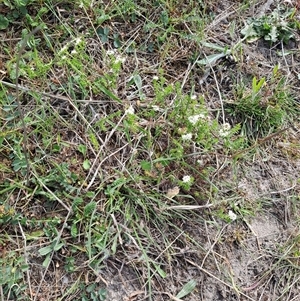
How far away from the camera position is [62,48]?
220 centimetres

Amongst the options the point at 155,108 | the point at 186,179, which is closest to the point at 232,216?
the point at 186,179

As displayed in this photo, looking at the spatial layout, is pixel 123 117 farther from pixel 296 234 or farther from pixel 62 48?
pixel 296 234

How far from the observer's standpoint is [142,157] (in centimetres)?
213

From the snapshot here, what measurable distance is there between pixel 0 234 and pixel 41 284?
25cm

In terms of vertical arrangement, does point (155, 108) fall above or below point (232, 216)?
above

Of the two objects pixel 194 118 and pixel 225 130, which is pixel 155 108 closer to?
pixel 194 118

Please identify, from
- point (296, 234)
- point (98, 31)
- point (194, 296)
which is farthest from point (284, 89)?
point (194, 296)

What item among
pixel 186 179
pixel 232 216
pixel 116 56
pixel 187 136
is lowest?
pixel 232 216

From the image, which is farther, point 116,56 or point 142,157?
point 116,56

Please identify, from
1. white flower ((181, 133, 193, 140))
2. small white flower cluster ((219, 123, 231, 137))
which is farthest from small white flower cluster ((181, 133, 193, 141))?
small white flower cluster ((219, 123, 231, 137))

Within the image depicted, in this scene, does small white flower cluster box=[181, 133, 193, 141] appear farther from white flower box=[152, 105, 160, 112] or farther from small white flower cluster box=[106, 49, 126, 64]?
small white flower cluster box=[106, 49, 126, 64]

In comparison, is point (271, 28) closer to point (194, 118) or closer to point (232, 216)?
point (194, 118)

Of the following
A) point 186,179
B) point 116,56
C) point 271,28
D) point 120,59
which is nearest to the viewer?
point 186,179

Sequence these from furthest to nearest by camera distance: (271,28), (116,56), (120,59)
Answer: (271,28) → (116,56) → (120,59)
